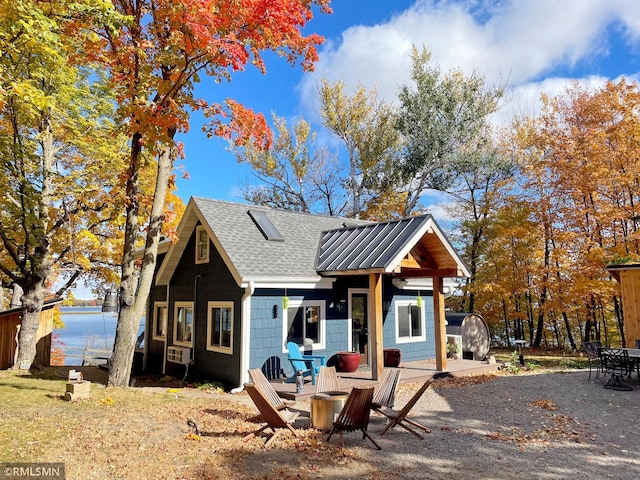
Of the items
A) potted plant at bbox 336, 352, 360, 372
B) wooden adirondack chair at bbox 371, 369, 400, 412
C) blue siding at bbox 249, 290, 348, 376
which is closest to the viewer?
wooden adirondack chair at bbox 371, 369, 400, 412

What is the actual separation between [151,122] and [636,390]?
1402 centimetres

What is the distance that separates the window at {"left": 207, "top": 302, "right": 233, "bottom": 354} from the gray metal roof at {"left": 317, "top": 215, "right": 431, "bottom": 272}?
10.0 ft

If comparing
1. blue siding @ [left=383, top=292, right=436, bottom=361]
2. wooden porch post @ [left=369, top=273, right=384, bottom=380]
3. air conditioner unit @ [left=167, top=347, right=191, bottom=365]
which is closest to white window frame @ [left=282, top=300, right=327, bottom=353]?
wooden porch post @ [left=369, top=273, right=384, bottom=380]

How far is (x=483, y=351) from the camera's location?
50.2 feet

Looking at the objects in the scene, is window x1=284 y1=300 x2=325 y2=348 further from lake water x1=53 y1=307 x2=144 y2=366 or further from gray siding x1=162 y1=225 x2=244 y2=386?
lake water x1=53 y1=307 x2=144 y2=366

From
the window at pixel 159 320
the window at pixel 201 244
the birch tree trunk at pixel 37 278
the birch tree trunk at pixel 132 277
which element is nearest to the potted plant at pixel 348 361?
the window at pixel 201 244

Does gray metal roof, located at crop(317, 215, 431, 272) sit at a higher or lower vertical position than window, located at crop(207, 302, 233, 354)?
higher

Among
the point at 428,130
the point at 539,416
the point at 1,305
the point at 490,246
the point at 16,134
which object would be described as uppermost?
the point at 428,130

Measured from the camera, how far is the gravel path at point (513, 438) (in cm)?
564

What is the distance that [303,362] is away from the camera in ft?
35.1

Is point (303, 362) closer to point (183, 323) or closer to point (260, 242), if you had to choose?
point (260, 242)

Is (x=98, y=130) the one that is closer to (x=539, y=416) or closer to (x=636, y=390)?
(x=539, y=416)

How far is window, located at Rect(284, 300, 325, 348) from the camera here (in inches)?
473

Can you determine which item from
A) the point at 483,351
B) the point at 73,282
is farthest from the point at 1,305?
the point at 483,351
